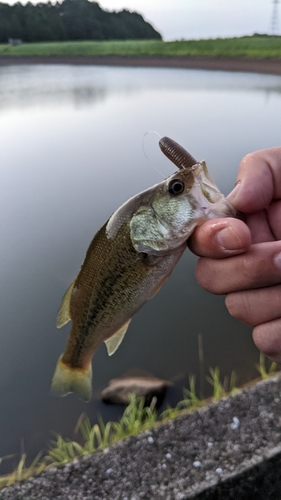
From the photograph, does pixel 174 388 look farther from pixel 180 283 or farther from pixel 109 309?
pixel 109 309

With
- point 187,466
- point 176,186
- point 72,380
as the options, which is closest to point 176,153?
point 176,186

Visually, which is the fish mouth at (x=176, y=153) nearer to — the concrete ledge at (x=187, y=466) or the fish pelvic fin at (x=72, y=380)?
the fish pelvic fin at (x=72, y=380)

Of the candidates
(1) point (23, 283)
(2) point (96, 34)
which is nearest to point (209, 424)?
(1) point (23, 283)

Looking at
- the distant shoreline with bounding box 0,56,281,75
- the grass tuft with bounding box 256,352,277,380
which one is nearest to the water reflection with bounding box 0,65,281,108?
the distant shoreline with bounding box 0,56,281,75

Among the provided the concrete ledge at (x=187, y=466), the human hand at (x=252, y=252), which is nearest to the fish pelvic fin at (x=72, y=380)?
the concrete ledge at (x=187, y=466)

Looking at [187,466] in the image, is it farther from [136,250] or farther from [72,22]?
[72,22]

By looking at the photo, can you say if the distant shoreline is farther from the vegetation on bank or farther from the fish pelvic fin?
the fish pelvic fin
